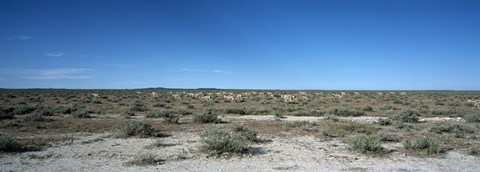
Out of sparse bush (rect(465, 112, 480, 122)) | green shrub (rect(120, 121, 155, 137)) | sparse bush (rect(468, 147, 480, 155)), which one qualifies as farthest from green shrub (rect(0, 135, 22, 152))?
sparse bush (rect(465, 112, 480, 122))

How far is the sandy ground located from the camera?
973 centimetres

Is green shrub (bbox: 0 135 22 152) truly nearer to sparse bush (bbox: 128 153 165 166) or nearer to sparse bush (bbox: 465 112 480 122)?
sparse bush (bbox: 128 153 165 166)

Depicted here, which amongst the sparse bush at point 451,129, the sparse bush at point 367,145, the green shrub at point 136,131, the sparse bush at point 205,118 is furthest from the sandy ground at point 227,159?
the sparse bush at point 205,118

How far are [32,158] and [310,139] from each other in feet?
31.3

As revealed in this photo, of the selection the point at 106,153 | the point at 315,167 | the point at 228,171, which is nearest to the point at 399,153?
the point at 315,167

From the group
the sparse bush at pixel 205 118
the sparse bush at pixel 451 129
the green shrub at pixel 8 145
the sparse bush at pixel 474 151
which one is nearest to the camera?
the green shrub at pixel 8 145

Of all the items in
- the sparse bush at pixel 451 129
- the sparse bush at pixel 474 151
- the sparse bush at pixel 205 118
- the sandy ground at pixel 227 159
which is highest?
the sparse bush at pixel 205 118

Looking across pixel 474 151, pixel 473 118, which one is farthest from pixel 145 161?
pixel 473 118

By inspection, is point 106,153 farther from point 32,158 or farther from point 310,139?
point 310,139

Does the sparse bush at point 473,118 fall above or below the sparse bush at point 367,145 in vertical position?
above

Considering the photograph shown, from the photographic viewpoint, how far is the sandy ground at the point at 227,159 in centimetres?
973

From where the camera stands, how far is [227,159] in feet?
35.2

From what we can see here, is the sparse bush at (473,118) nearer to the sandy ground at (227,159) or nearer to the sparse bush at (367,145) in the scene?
the sandy ground at (227,159)

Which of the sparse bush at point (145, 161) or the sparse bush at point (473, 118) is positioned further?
the sparse bush at point (473, 118)
